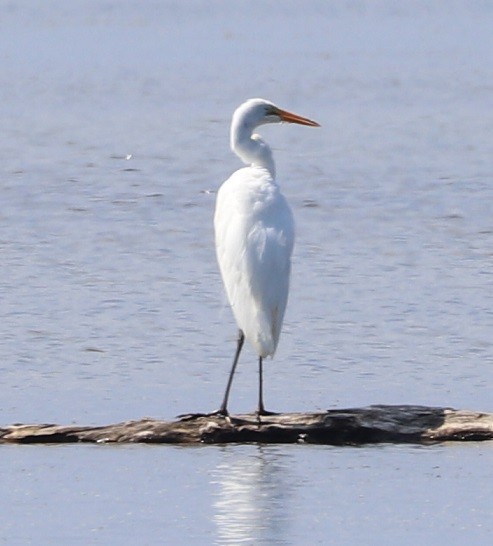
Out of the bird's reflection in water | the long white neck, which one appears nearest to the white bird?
the long white neck

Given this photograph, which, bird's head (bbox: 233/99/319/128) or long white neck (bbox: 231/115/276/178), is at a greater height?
bird's head (bbox: 233/99/319/128)

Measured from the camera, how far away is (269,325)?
8.21 meters

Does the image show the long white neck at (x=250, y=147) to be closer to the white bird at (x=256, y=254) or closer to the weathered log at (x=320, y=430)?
the white bird at (x=256, y=254)

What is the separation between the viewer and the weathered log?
776cm

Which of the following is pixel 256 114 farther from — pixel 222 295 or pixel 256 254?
pixel 222 295

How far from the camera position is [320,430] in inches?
306

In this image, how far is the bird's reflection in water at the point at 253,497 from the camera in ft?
20.9

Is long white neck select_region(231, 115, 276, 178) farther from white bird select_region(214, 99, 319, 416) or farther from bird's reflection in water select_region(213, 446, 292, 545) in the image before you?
bird's reflection in water select_region(213, 446, 292, 545)

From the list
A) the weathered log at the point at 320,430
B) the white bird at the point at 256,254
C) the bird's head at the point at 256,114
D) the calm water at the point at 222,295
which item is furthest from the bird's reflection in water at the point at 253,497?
the bird's head at the point at 256,114

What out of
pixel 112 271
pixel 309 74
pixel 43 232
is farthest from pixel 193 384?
pixel 309 74

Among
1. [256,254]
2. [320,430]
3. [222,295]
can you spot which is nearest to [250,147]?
[256,254]

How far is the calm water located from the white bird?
622 mm

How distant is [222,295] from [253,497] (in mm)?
4444

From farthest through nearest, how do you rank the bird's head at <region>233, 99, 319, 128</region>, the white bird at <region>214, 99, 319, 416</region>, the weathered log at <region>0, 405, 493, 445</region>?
the bird's head at <region>233, 99, 319, 128</region> → the white bird at <region>214, 99, 319, 416</region> → the weathered log at <region>0, 405, 493, 445</region>
